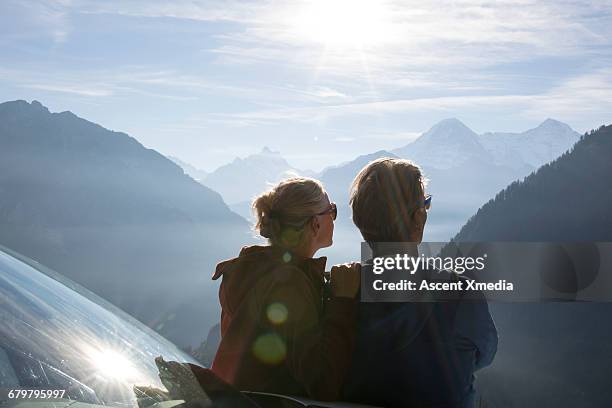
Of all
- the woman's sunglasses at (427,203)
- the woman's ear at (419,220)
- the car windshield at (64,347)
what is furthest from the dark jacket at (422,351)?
the car windshield at (64,347)

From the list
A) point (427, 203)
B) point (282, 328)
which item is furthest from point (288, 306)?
point (427, 203)

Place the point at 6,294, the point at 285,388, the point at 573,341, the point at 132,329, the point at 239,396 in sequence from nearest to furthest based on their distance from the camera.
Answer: the point at 239,396 → the point at 285,388 → the point at 6,294 → the point at 132,329 → the point at 573,341

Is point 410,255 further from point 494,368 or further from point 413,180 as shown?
point 494,368

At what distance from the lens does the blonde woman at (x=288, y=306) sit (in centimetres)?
397

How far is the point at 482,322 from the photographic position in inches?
150

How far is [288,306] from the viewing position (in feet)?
13.1

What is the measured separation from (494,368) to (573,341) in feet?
70.8

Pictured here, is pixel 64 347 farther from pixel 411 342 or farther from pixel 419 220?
pixel 419 220

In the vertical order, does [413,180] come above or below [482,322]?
above

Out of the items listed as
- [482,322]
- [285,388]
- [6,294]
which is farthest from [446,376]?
[6,294]

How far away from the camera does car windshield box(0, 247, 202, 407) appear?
12.8ft

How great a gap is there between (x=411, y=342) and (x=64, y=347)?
2314mm

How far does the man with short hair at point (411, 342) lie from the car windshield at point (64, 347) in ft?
4.29

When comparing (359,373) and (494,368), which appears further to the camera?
(494,368)
